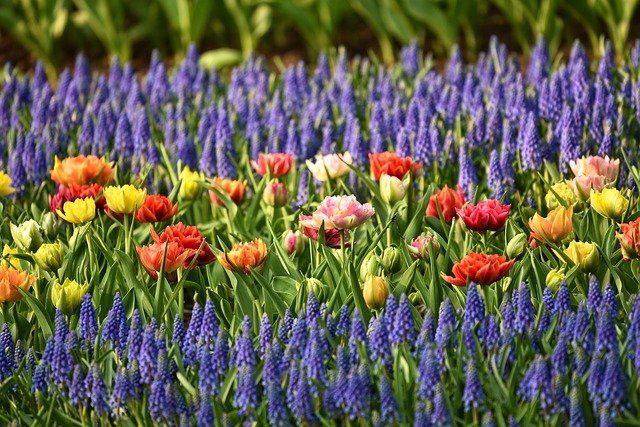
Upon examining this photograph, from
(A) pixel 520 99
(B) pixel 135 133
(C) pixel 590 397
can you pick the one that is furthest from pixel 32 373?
(A) pixel 520 99

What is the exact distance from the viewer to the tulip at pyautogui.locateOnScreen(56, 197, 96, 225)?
3.42 m

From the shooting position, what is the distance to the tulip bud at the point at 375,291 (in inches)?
115

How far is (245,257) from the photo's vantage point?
311cm

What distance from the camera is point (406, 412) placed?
2.64 metres

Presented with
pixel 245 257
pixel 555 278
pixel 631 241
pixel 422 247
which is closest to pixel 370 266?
pixel 422 247

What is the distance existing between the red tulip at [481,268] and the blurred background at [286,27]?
4815 millimetres

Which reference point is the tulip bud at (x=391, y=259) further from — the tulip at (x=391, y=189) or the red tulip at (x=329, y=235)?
the tulip at (x=391, y=189)

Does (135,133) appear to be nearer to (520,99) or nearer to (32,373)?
(520,99)

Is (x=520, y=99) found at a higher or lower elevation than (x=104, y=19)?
lower

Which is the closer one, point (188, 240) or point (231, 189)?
point (188, 240)

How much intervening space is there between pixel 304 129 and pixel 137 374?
2208mm

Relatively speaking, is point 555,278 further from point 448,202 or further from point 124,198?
point 124,198

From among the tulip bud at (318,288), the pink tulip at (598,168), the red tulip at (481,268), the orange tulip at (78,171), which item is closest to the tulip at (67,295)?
the tulip bud at (318,288)

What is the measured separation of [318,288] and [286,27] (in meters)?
6.18
